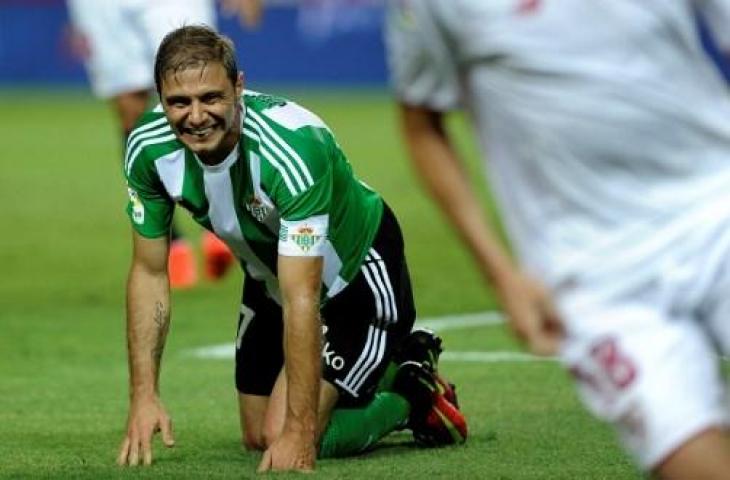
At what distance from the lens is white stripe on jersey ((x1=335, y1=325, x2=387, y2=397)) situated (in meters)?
7.34

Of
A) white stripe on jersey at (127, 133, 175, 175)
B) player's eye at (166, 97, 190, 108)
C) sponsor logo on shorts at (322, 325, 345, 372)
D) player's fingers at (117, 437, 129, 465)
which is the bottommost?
player's fingers at (117, 437, 129, 465)

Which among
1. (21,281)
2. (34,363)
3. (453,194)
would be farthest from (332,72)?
(453,194)

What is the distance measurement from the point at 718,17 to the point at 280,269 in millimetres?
2390

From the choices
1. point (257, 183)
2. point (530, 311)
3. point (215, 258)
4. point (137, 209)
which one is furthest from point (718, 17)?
point (215, 258)

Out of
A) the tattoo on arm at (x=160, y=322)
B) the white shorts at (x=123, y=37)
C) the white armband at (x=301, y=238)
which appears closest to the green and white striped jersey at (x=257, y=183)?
the white armband at (x=301, y=238)

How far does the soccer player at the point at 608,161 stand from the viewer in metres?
4.51

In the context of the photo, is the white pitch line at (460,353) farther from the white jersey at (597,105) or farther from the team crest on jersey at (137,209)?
the white jersey at (597,105)

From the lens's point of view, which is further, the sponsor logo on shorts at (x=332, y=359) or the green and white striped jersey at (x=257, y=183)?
the sponsor logo on shorts at (x=332, y=359)

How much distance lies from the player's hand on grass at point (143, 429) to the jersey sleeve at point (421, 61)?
2317 mm

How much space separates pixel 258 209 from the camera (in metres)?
6.85

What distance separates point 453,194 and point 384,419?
112 inches

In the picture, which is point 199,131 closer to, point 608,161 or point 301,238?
point 301,238

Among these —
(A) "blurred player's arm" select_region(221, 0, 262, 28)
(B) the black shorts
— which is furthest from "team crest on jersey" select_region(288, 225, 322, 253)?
(A) "blurred player's arm" select_region(221, 0, 262, 28)

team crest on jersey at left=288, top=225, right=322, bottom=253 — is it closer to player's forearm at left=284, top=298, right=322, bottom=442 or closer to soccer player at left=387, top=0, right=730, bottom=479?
player's forearm at left=284, top=298, right=322, bottom=442
